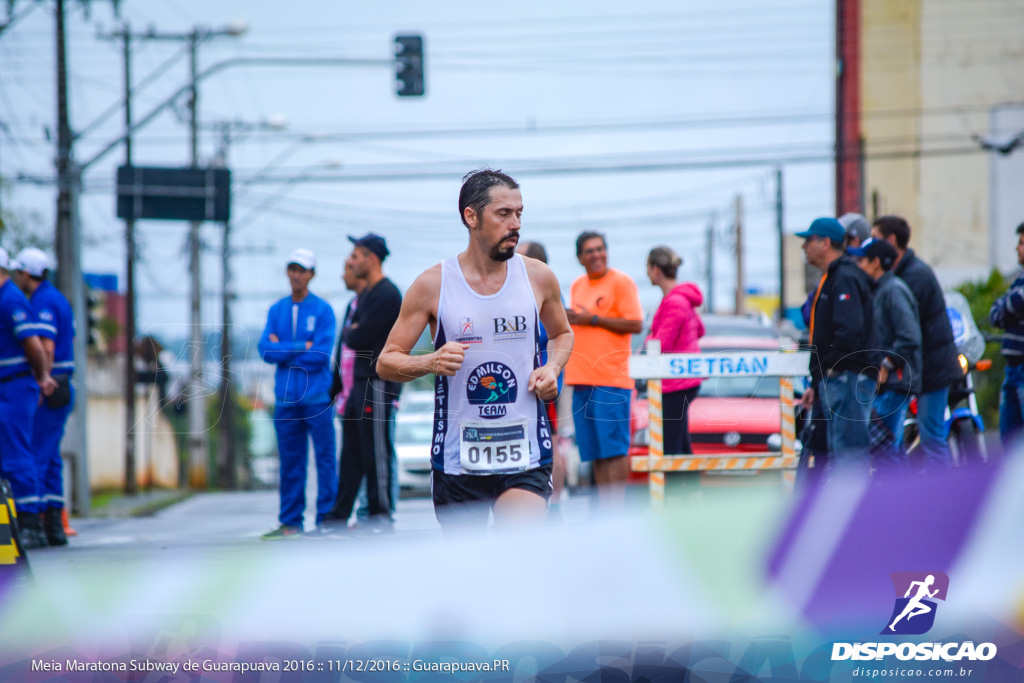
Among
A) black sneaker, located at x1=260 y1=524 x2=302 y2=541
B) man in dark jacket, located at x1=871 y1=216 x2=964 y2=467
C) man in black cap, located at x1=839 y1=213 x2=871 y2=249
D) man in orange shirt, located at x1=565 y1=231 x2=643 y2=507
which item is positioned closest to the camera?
man in dark jacket, located at x1=871 y1=216 x2=964 y2=467

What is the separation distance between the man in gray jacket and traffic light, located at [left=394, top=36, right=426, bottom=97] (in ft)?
36.6

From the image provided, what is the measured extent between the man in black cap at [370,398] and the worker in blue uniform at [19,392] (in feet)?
7.16

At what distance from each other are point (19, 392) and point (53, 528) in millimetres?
1124

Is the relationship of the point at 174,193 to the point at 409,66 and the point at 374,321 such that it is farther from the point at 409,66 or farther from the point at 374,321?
the point at 374,321

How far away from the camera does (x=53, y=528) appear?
28.0 ft

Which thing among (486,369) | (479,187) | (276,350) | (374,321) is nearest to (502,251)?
(479,187)

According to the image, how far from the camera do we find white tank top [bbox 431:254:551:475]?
4.28m

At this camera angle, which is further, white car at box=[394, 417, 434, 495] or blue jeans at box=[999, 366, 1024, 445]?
white car at box=[394, 417, 434, 495]

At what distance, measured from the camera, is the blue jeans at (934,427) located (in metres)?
7.41

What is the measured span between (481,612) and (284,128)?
20913 millimetres

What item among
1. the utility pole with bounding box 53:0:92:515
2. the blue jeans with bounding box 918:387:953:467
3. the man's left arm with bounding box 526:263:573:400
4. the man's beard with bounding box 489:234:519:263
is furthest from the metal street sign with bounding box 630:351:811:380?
the utility pole with bounding box 53:0:92:515

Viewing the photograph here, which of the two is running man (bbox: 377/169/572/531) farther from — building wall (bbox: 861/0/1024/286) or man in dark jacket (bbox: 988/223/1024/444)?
building wall (bbox: 861/0/1024/286)

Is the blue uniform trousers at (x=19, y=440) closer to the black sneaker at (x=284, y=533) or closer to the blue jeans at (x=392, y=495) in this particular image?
the black sneaker at (x=284, y=533)

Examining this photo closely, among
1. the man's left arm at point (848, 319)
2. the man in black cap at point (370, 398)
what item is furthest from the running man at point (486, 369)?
the man in black cap at point (370, 398)
